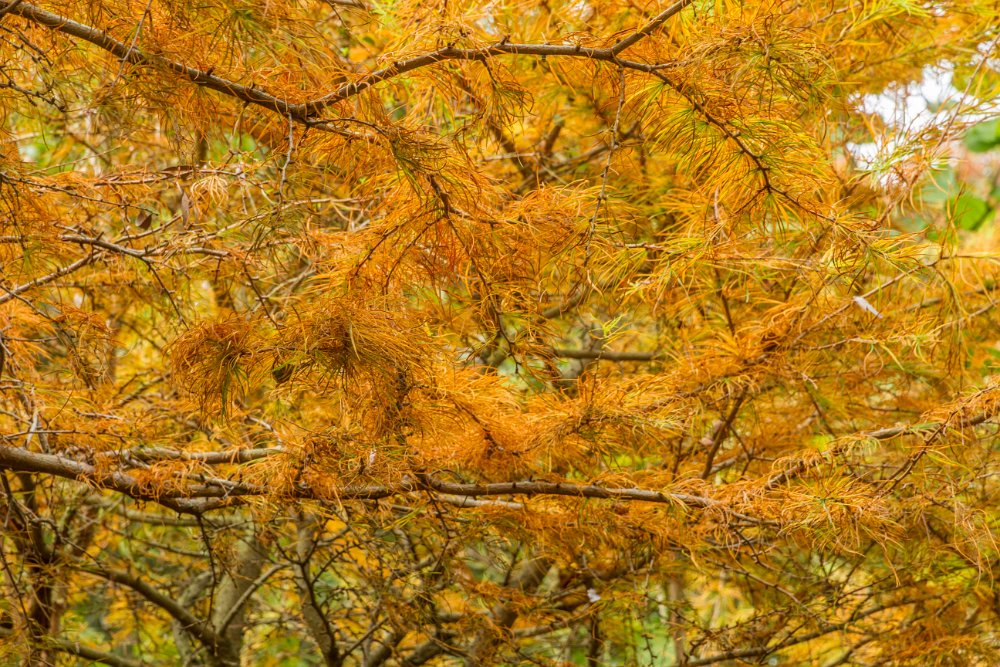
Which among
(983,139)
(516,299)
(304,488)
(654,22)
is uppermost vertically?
(983,139)

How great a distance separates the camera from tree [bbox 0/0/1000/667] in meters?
1.46

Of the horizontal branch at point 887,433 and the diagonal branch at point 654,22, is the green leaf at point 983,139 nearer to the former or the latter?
the horizontal branch at point 887,433

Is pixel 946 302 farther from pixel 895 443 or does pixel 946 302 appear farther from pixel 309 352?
pixel 309 352

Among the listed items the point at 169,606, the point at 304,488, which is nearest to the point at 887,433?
the point at 304,488

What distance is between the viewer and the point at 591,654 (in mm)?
2756

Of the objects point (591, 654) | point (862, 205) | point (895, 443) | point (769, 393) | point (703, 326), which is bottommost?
point (591, 654)

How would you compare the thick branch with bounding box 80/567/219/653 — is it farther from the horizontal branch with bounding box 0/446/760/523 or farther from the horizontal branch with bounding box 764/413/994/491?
the horizontal branch with bounding box 764/413/994/491

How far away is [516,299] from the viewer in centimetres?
170

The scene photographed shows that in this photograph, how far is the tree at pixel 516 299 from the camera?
1460mm

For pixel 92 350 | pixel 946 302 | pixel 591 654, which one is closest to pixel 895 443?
pixel 946 302

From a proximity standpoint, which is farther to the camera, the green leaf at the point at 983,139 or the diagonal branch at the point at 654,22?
the green leaf at the point at 983,139

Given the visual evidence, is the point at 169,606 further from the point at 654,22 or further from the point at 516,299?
the point at 654,22

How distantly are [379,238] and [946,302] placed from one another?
1083 millimetres

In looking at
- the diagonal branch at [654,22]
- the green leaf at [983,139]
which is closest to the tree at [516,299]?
the diagonal branch at [654,22]
